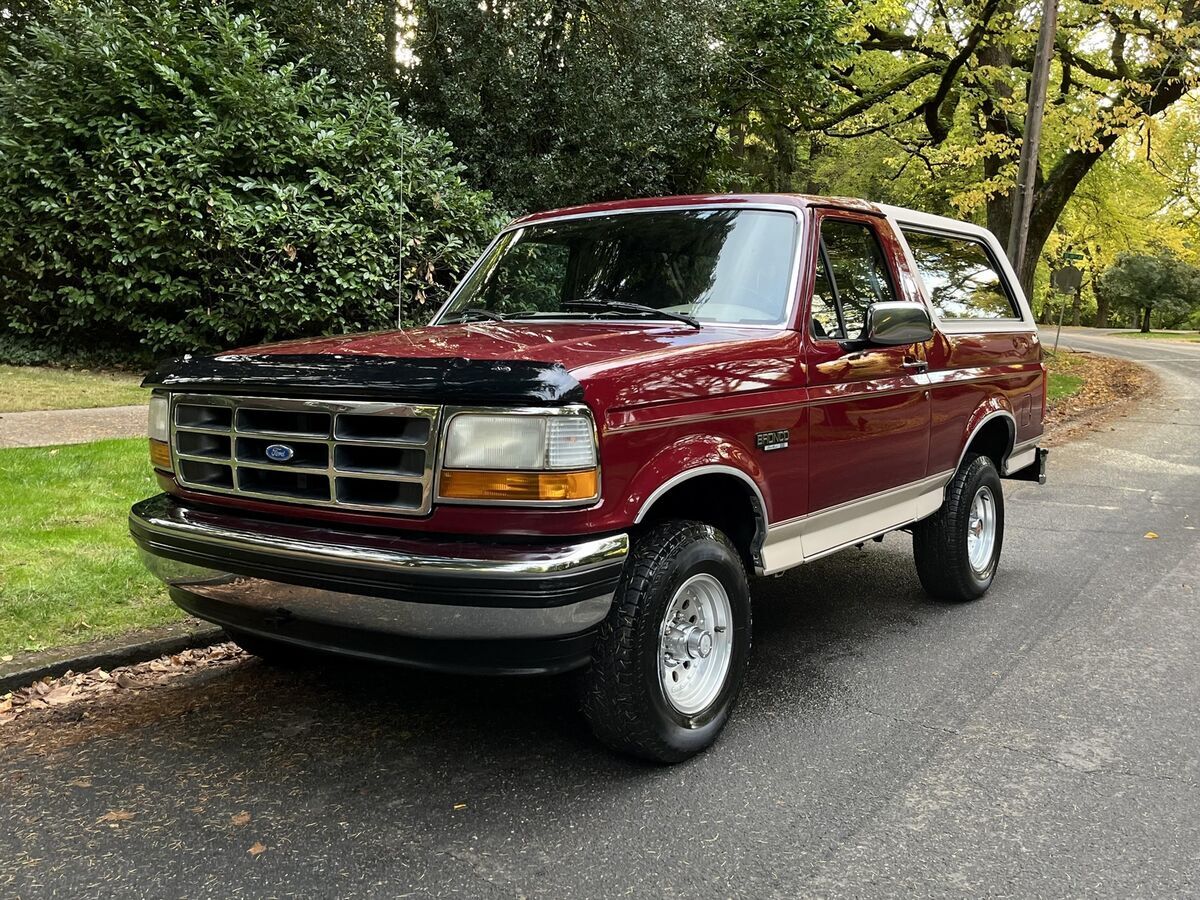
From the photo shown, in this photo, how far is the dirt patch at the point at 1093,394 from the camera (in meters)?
13.8

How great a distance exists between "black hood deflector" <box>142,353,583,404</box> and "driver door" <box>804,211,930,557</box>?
1443mm

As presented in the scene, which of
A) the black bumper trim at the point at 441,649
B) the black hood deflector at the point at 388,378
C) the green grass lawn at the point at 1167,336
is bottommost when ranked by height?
the green grass lawn at the point at 1167,336

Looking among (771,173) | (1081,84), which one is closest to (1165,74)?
(1081,84)

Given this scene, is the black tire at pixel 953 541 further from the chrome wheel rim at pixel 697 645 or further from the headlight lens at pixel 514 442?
the headlight lens at pixel 514 442

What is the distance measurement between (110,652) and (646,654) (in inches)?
94.8

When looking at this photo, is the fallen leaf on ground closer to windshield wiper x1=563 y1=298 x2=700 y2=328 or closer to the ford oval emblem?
the ford oval emblem

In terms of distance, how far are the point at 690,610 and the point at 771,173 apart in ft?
60.4

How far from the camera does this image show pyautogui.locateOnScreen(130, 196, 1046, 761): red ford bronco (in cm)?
285

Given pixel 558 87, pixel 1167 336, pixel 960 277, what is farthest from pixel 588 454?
pixel 1167 336

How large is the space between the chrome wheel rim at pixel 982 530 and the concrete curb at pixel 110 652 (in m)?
3.91

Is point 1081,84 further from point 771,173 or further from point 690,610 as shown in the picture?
point 690,610

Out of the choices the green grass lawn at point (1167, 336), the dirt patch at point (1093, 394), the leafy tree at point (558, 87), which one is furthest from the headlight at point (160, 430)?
the green grass lawn at point (1167, 336)

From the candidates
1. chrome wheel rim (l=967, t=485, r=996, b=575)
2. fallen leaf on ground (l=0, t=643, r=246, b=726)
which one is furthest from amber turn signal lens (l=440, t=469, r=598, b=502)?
chrome wheel rim (l=967, t=485, r=996, b=575)

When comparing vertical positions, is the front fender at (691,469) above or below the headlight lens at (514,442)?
below
